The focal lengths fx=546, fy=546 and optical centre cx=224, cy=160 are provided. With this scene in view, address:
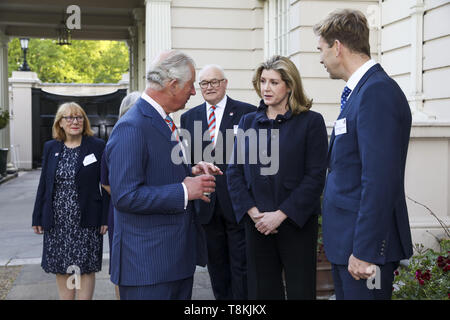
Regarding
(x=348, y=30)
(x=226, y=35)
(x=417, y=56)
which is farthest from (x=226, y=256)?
(x=226, y=35)

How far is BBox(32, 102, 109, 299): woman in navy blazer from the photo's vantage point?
176 inches

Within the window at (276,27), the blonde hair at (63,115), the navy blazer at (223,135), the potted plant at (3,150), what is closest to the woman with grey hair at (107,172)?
the blonde hair at (63,115)

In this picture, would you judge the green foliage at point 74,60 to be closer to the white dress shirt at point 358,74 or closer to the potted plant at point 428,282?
the potted plant at point 428,282

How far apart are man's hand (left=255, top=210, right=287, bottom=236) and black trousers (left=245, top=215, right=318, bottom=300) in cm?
8

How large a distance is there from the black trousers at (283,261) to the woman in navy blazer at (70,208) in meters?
1.58

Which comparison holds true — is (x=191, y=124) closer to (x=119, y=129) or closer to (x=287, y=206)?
(x=287, y=206)

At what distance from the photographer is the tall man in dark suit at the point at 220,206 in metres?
4.57

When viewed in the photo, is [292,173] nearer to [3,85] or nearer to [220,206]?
[220,206]

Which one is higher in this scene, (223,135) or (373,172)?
(223,135)

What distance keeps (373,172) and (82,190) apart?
2.83 m

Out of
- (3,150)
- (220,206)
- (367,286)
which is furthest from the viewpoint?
(3,150)

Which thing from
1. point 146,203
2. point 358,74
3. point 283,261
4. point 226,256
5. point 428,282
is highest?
point 358,74

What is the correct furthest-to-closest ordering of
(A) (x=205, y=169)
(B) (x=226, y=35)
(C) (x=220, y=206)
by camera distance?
(B) (x=226, y=35)
(C) (x=220, y=206)
(A) (x=205, y=169)

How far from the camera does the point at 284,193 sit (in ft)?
11.8
